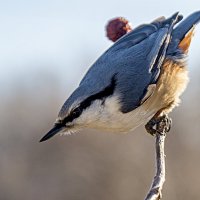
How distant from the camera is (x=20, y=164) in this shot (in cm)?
1266

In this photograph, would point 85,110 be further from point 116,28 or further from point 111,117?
point 116,28

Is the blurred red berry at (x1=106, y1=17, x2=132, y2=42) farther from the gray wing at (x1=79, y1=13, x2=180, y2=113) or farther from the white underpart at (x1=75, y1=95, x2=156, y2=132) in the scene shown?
the white underpart at (x1=75, y1=95, x2=156, y2=132)

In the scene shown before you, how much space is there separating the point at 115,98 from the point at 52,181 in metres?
8.09

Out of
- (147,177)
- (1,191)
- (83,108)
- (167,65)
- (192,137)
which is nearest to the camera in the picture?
(83,108)

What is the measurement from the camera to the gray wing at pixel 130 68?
12.6 feet

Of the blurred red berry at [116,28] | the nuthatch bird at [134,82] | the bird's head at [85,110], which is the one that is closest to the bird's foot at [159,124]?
the nuthatch bird at [134,82]

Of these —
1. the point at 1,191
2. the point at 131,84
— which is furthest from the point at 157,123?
the point at 1,191

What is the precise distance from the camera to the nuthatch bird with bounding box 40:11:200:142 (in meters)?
3.77

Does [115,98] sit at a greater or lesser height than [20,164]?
greater

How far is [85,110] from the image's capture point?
149 inches

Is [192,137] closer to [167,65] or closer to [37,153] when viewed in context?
[37,153]

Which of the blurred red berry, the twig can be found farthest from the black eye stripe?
the twig

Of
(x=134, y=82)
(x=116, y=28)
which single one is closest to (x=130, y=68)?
(x=134, y=82)

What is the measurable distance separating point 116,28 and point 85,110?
0.36 metres
